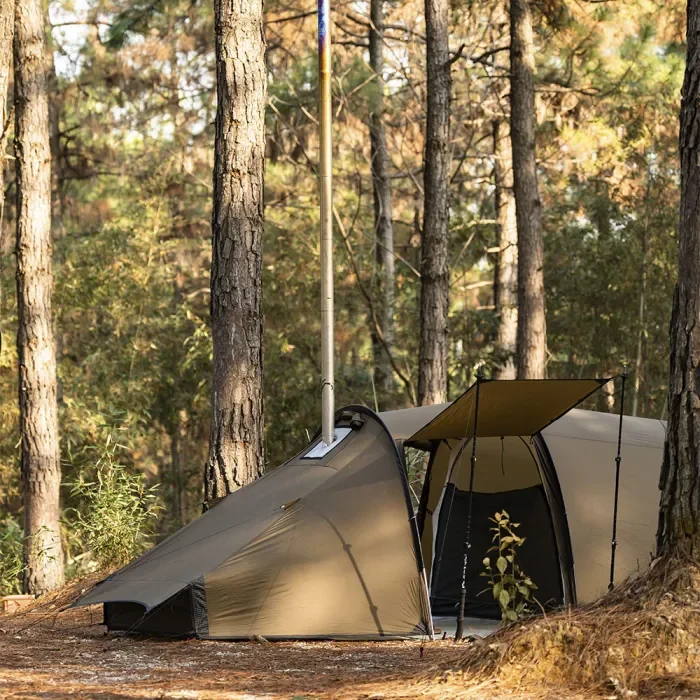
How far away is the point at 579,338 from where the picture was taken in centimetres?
1964

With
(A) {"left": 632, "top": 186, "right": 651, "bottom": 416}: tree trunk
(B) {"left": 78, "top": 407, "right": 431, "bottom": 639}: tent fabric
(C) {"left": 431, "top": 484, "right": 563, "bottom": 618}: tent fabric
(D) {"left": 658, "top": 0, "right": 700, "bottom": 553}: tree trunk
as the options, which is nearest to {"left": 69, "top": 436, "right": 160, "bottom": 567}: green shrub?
(B) {"left": 78, "top": 407, "right": 431, "bottom": 639}: tent fabric

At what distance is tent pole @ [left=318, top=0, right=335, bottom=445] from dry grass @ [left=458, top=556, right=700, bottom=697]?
2.51 metres

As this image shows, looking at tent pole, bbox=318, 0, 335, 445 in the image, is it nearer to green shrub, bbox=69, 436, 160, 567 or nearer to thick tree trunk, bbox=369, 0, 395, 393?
green shrub, bbox=69, 436, 160, 567

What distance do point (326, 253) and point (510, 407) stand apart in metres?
1.42

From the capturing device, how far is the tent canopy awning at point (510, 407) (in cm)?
588

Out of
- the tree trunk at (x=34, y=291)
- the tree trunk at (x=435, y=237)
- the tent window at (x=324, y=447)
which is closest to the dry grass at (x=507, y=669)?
the tent window at (x=324, y=447)

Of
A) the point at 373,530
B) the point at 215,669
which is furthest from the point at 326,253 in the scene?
the point at 215,669

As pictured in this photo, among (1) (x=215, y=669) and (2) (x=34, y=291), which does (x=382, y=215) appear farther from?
(1) (x=215, y=669)

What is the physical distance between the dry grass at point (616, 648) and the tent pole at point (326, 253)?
2508 millimetres

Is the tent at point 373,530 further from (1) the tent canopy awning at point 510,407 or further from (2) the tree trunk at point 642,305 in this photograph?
(2) the tree trunk at point 642,305

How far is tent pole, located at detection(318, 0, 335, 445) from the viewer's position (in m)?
6.57

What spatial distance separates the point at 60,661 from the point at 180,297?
48.0ft

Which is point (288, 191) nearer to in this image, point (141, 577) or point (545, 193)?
point (545, 193)

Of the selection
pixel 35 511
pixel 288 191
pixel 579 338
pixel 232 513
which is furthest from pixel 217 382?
pixel 579 338
